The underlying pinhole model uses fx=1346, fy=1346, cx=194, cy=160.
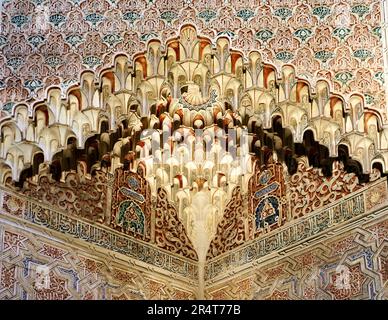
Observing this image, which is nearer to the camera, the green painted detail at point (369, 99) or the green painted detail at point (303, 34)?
the green painted detail at point (369, 99)

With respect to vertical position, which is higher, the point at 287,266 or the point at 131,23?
the point at 131,23

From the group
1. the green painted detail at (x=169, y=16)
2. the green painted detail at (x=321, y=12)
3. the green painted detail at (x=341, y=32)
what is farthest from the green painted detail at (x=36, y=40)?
the green painted detail at (x=341, y=32)

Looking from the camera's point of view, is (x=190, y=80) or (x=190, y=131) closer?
(x=190, y=80)

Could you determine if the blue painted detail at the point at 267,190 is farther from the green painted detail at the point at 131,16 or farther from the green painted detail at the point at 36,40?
the green painted detail at the point at 36,40

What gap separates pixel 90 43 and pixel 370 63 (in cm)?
177

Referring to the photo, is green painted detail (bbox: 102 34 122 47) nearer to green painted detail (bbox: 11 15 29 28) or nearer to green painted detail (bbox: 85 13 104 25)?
green painted detail (bbox: 85 13 104 25)

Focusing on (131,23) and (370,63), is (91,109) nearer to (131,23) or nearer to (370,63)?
(131,23)

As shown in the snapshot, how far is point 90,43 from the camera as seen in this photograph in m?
8.56

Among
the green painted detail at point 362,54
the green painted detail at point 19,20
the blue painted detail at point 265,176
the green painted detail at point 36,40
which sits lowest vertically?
the blue painted detail at point 265,176

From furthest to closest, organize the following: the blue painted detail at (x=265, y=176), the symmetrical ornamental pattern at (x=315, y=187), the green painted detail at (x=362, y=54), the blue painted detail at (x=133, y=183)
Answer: the blue painted detail at (x=133, y=183), the blue painted detail at (x=265, y=176), the symmetrical ornamental pattern at (x=315, y=187), the green painted detail at (x=362, y=54)

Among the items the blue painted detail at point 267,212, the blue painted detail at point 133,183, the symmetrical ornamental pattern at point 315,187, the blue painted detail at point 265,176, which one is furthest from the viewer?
the blue painted detail at point 133,183
